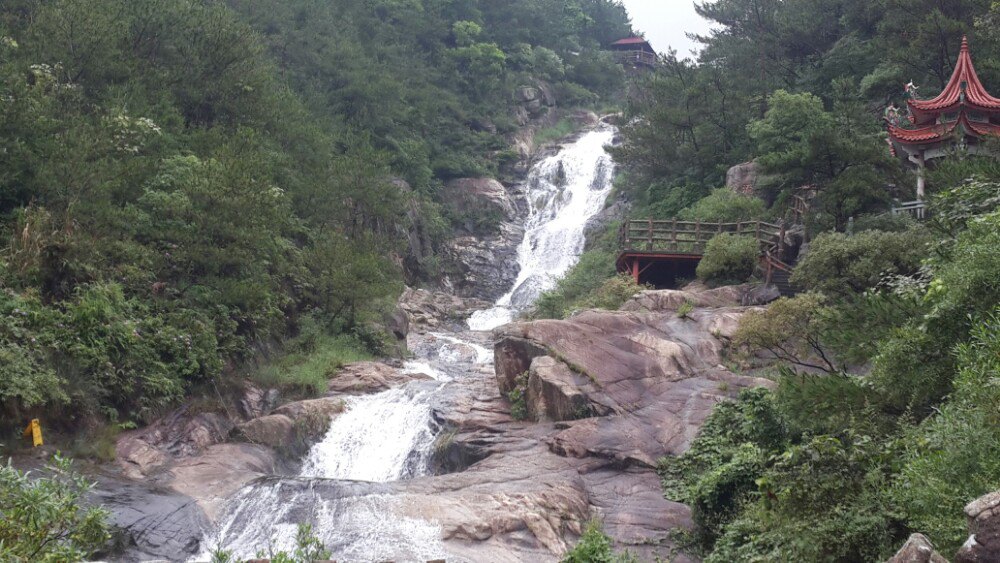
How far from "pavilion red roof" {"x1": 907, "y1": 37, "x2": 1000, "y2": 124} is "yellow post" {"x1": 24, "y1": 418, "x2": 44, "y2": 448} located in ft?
77.9

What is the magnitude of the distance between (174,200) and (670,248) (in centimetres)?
1602

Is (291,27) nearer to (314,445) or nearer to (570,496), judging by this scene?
(314,445)

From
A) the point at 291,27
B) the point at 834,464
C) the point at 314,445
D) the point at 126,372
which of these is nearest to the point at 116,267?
the point at 126,372

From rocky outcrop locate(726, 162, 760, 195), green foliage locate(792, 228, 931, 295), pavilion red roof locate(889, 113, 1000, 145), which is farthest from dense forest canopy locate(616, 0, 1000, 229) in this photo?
green foliage locate(792, 228, 931, 295)

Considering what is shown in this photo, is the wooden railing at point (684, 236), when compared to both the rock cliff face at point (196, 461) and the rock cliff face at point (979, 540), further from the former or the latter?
the rock cliff face at point (979, 540)

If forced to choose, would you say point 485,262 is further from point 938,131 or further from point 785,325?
point 785,325

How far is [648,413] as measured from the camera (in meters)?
17.8

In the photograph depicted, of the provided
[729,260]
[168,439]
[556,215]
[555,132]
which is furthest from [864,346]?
[555,132]

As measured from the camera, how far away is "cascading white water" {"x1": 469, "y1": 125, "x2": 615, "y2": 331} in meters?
39.1

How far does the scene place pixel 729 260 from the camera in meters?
25.2

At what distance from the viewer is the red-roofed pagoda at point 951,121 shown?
22812 millimetres

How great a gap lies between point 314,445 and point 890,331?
1347 centimetres

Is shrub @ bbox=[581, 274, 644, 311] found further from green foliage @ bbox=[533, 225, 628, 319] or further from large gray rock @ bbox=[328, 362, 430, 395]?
large gray rock @ bbox=[328, 362, 430, 395]

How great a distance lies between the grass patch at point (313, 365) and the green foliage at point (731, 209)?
12749 mm
